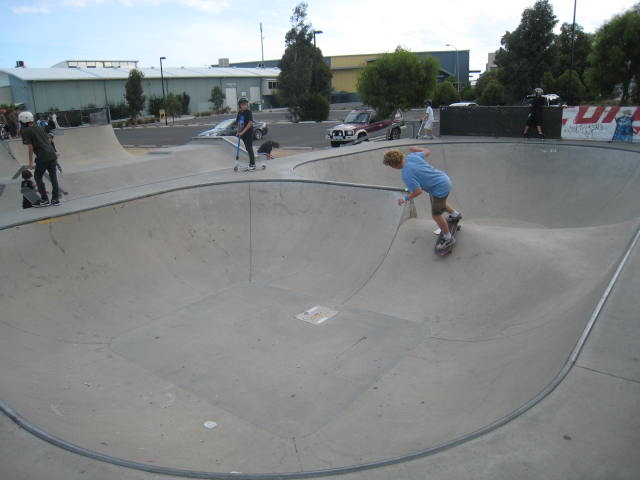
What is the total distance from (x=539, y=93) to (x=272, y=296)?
453 inches

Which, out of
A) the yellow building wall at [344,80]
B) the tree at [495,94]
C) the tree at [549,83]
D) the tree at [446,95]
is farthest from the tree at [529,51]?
the yellow building wall at [344,80]

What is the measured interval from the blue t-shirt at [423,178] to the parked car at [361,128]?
1322 cm

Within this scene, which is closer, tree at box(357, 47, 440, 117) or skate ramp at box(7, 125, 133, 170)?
skate ramp at box(7, 125, 133, 170)

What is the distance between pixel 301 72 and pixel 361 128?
67.0 feet

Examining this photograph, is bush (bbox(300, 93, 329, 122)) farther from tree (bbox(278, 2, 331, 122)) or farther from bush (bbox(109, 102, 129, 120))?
bush (bbox(109, 102, 129, 120))

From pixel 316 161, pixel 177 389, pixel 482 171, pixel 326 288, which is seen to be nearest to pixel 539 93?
pixel 482 171

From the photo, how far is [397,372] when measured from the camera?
4543 mm

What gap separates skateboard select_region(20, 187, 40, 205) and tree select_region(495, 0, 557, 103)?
3443 centimetres

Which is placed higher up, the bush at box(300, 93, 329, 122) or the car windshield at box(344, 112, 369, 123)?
the bush at box(300, 93, 329, 122)

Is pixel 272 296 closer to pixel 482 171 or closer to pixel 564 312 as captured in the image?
pixel 564 312

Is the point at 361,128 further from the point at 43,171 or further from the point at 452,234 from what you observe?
the point at 452,234

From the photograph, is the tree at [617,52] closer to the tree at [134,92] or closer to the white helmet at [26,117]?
the white helmet at [26,117]

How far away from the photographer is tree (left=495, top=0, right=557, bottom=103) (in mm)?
33281

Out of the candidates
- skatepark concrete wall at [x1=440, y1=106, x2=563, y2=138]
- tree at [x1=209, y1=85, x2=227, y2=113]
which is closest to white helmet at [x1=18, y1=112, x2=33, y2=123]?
skatepark concrete wall at [x1=440, y1=106, x2=563, y2=138]
